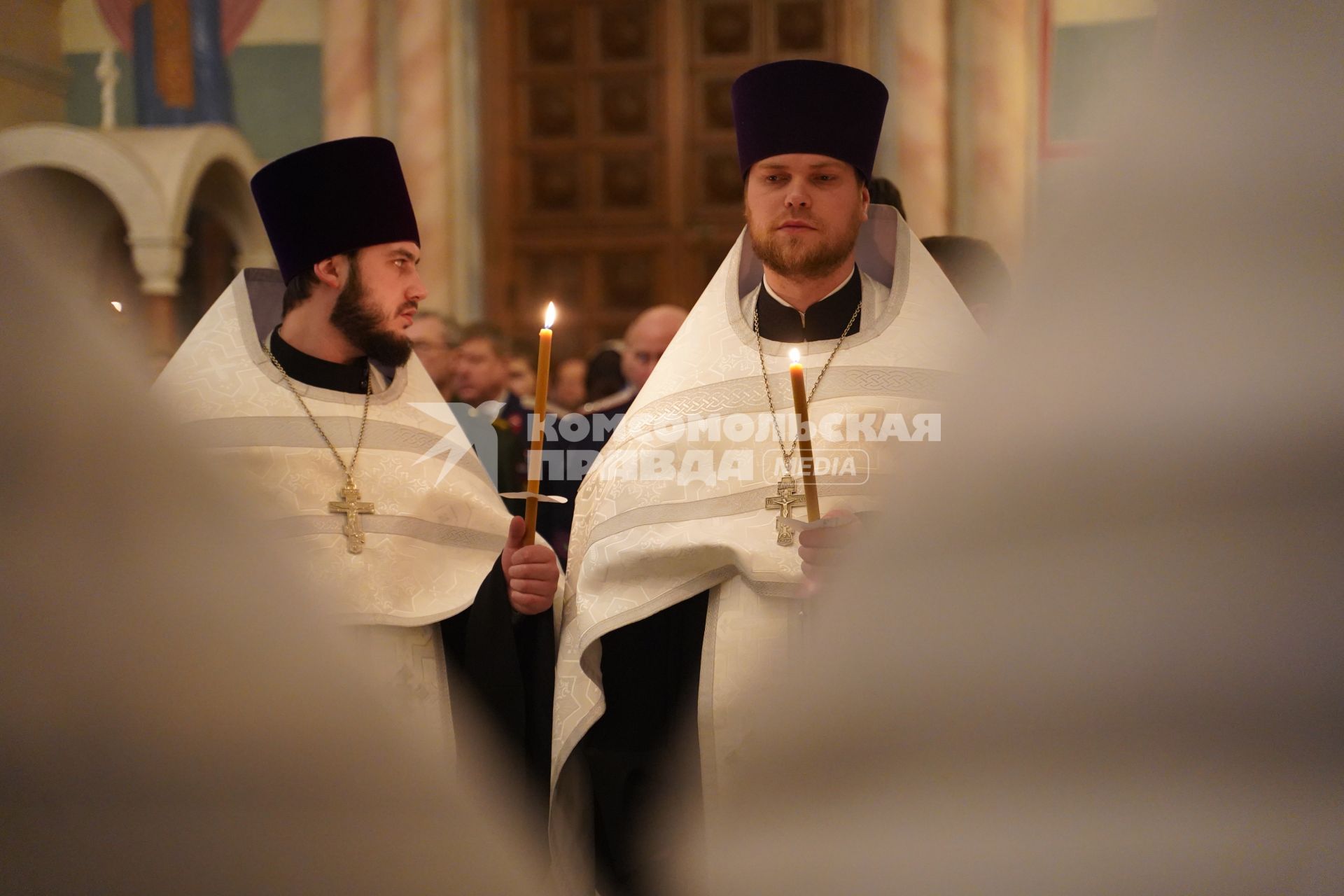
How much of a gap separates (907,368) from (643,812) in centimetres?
97

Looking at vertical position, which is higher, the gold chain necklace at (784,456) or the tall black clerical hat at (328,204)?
the tall black clerical hat at (328,204)

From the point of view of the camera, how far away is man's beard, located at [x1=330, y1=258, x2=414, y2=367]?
2688 mm

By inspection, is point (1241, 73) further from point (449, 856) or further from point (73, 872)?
point (73, 872)

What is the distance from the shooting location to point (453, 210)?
8.71 meters

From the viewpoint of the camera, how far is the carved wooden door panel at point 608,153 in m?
8.68

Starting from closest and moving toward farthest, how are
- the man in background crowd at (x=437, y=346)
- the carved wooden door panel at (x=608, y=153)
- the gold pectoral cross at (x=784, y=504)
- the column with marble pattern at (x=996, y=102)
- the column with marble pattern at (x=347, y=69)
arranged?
the gold pectoral cross at (x=784, y=504)
the man in background crowd at (x=437, y=346)
the column with marble pattern at (x=996, y=102)
the column with marble pattern at (x=347, y=69)
the carved wooden door panel at (x=608, y=153)

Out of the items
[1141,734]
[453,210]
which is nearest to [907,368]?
[1141,734]

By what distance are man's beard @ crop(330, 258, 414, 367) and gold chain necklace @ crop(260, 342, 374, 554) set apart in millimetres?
107

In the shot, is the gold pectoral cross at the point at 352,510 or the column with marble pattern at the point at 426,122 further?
the column with marble pattern at the point at 426,122

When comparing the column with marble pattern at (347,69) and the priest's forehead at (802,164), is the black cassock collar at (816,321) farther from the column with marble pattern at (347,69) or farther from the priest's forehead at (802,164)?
the column with marble pattern at (347,69)

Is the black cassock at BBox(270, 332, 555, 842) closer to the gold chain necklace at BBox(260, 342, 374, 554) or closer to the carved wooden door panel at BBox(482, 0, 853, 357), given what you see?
the gold chain necklace at BBox(260, 342, 374, 554)

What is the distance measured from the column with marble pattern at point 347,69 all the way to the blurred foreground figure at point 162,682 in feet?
27.5
